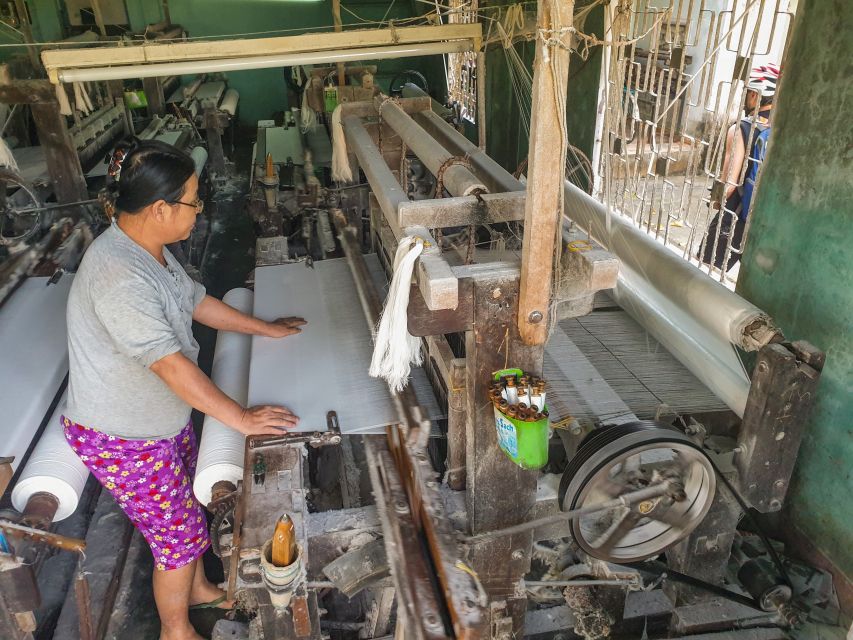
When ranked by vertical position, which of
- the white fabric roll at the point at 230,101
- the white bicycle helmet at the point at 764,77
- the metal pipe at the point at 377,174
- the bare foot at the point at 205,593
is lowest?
the bare foot at the point at 205,593

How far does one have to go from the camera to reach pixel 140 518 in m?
2.53

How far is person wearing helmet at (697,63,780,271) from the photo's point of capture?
314 cm

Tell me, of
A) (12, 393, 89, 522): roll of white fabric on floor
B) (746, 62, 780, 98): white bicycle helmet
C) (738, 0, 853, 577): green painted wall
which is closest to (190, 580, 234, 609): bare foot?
(12, 393, 89, 522): roll of white fabric on floor

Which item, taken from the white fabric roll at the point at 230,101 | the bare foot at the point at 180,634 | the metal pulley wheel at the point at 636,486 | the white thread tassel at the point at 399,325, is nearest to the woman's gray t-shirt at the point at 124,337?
the white thread tassel at the point at 399,325

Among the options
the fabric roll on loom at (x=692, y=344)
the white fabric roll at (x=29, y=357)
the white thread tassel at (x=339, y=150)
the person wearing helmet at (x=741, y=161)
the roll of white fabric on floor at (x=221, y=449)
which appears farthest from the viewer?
the white thread tassel at (x=339, y=150)

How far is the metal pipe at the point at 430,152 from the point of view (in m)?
2.12

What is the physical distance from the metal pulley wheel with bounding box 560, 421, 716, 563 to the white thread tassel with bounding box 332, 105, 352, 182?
2.53 m

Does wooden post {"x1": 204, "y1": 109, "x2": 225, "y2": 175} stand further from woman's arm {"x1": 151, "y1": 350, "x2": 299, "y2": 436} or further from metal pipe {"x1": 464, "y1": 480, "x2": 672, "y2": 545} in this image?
metal pipe {"x1": 464, "y1": 480, "x2": 672, "y2": 545}

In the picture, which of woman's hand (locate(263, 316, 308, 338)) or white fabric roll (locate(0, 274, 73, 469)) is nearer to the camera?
white fabric roll (locate(0, 274, 73, 469))

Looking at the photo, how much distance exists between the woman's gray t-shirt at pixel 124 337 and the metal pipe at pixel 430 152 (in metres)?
1.05

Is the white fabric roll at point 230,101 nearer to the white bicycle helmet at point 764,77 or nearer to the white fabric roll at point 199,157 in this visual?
the white fabric roll at point 199,157

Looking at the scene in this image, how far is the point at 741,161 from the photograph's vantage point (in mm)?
3531

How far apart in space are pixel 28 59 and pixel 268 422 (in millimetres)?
4601

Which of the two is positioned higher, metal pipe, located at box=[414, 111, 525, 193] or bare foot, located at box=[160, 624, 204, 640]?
metal pipe, located at box=[414, 111, 525, 193]
